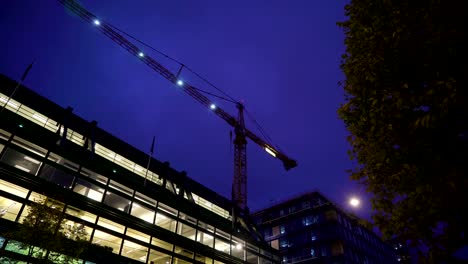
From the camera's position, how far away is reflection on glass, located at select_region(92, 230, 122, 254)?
21.9 m

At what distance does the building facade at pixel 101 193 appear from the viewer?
2031cm

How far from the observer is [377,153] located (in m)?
8.61

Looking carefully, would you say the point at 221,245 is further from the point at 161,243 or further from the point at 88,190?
the point at 88,190

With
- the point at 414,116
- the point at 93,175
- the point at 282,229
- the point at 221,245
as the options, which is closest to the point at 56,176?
the point at 93,175

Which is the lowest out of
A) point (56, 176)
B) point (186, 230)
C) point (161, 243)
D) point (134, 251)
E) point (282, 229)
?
point (134, 251)

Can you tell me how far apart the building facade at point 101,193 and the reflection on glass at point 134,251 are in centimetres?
7

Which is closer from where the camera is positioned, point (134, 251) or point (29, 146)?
point (29, 146)

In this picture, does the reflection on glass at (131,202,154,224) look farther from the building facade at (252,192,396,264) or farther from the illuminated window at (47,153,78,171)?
the building facade at (252,192,396,264)

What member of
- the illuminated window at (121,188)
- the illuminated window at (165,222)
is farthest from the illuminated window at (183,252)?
the illuminated window at (121,188)

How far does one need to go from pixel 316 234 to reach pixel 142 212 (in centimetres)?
5420

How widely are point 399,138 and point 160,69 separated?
54.6m

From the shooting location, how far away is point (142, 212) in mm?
26328

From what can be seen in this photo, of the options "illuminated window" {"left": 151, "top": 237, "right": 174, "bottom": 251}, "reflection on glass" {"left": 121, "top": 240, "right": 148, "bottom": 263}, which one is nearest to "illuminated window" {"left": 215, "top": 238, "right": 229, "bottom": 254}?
"illuminated window" {"left": 151, "top": 237, "right": 174, "bottom": 251}

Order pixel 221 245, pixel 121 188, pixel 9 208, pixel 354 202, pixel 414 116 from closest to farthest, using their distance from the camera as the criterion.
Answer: pixel 414 116
pixel 354 202
pixel 9 208
pixel 121 188
pixel 221 245
